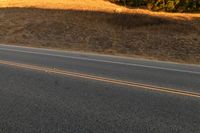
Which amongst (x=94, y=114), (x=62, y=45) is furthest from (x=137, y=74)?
(x=62, y=45)

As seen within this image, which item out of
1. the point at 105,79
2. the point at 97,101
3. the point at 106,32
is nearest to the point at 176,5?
the point at 106,32

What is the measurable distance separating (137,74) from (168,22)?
16.7 m

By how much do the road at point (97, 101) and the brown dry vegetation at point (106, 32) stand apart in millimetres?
7246

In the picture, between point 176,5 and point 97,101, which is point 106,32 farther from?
point 97,101

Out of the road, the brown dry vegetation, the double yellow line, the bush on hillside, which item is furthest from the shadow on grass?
the bush on hillside

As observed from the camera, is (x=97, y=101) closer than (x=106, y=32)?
Yes

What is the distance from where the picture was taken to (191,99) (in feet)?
27.0

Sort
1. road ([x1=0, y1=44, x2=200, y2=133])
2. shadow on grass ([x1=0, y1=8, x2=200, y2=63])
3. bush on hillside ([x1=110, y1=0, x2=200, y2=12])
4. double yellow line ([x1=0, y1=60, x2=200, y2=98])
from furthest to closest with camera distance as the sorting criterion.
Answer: bush on hillside ([x1=110, y1=0, x2=200, y2=12]) < shadow on grass ([x1=0, y1=8, x2=200, y2=63]) < double yellow line ([x1=0, y1=60, x2=200, y2=98]) < road ([x1=0, y1=44, x2=200, y2=133])

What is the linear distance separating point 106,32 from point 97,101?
17995 mm

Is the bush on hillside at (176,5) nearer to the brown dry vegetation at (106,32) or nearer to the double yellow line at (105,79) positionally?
the brown dry vegetation at (106,32)

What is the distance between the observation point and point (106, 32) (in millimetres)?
25750

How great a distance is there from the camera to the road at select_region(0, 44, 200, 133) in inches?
255

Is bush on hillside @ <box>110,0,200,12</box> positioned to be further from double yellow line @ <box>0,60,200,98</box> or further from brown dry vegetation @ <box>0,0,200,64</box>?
double yellow line @ <box>0,60,200,98</box>

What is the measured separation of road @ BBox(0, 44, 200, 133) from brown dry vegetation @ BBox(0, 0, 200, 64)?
7246 millimetres
